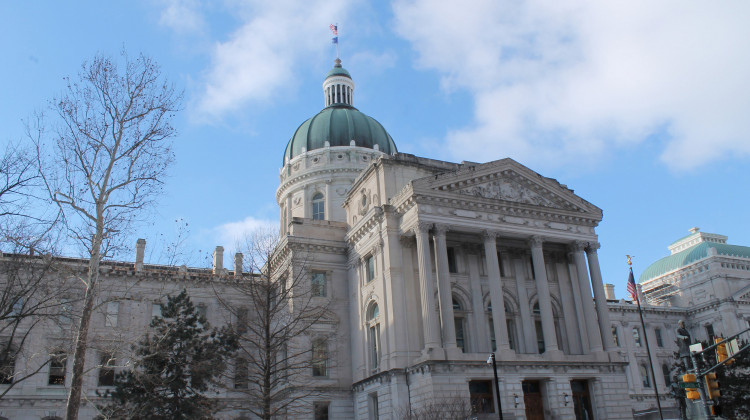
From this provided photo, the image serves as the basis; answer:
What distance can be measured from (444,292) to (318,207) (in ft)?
85.0

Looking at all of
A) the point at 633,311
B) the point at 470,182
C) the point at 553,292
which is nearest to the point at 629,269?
the point at 553,292

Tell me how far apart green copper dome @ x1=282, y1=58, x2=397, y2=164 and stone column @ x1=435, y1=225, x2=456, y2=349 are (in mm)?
24978

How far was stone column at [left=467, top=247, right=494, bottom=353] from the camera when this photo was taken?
35.8 meters

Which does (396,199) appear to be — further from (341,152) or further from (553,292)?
(341,152)

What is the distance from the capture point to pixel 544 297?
122 feet

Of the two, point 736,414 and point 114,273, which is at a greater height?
point 114,273

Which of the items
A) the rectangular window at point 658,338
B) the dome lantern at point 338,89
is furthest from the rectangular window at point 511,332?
the dome lantern at point 338,89

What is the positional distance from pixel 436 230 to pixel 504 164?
23.3 ft

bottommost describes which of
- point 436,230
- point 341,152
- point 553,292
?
point 553,292

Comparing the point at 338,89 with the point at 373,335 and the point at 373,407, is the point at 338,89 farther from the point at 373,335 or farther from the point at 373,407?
the point at 373,407

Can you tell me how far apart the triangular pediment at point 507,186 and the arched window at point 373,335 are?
8.65 meters

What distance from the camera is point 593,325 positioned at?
3784cm

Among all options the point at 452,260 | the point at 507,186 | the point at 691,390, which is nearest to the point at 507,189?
the point at 507,186

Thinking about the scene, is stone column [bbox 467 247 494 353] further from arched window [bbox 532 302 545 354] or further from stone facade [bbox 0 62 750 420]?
arched window [bbox 532 302 545 354]
